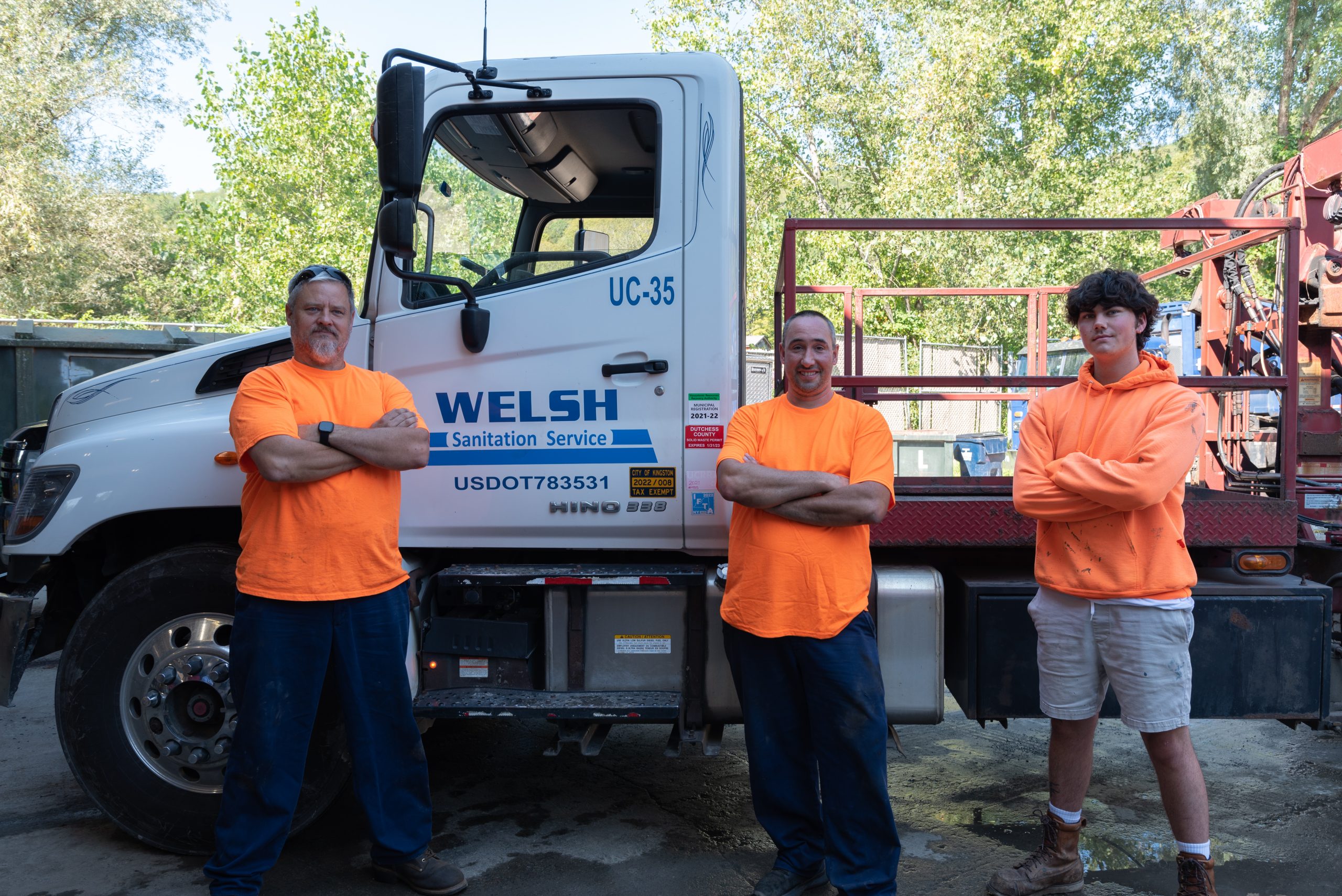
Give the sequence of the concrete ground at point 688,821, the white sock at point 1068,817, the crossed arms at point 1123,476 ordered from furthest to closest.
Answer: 1. the concrete ground at point 688,821
2. the white sock at point 1068,817
3. the crossed arms at point 1123,476

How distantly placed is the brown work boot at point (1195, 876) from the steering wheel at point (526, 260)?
8.74 ft

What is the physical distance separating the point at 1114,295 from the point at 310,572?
2553 mm

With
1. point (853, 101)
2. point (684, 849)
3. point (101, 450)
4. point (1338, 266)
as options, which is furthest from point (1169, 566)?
point (853, 101)

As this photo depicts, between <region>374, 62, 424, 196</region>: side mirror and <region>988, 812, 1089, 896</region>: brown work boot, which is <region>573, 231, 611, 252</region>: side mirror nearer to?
<region>374, 62, 424, 196</region>: side mirror

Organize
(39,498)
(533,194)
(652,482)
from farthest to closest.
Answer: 1. (533,194)
2. (39,498)
3. (652,482)

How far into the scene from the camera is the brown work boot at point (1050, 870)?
10.2ft

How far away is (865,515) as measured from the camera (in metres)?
2.82

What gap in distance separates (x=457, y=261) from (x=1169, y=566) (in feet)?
8.41

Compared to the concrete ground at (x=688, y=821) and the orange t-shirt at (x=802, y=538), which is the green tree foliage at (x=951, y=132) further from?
the orange t-shirt at (x=802, y=538)

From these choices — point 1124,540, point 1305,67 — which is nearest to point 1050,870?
point 1124,540

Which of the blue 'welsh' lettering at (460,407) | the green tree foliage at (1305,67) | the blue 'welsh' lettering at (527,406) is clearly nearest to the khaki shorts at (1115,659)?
the blue 'welsh' lettering at (527,406)

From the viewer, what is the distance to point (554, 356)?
3385 millimetres

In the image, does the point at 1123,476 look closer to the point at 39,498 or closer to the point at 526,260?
the point at 526,260

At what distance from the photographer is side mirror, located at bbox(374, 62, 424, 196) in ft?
9.68
